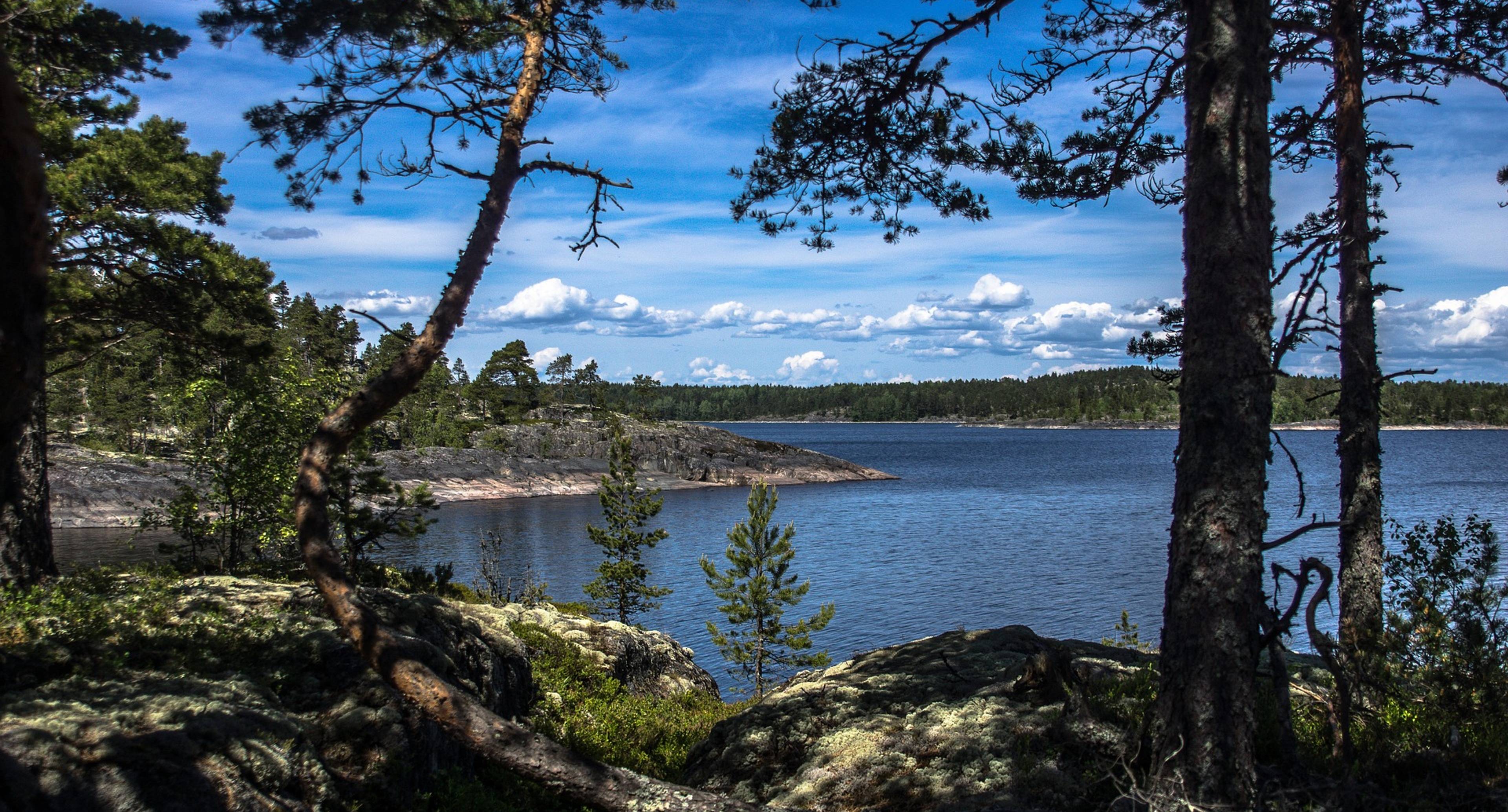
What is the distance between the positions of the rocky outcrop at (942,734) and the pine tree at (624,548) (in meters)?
→ 21.2

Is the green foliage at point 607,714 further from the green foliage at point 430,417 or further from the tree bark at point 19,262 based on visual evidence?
the green foliage at point 430,417

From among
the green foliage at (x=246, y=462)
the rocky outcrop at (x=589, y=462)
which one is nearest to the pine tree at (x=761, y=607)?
the green foliage at (x=246, y=462)

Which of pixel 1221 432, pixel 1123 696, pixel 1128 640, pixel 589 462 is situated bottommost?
pixel 589 462

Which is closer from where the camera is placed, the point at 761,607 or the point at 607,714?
the point at 607,714

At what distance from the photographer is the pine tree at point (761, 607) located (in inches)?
992

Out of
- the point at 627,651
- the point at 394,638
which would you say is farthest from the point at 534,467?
the point at 394,638

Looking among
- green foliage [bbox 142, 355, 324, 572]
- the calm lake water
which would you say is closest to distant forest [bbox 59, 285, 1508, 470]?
green foliage [bbox 142, 355, 324, 572]

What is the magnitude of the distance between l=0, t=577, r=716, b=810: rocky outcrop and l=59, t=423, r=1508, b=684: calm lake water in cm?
1186

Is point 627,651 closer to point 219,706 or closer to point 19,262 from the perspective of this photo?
point 219,706

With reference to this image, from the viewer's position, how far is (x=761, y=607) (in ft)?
84.1

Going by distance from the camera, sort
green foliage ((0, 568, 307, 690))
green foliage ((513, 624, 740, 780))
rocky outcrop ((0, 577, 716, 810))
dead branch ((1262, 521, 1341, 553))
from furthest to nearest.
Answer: green foliage ((513, 624, 740, 780))
green foliage ((0, 568, 307, 690))
rocky outcrop ((0, 577, 716, 810))
dead branch ((1262, 521, 1341, 553))

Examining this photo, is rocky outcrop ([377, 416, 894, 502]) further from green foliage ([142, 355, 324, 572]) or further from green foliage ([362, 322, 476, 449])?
green foliage ([142, 355, 324, 572])

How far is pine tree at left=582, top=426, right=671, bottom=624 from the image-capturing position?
1187 inches

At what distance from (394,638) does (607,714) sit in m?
6.81
